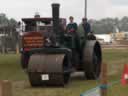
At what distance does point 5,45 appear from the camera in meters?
47.3

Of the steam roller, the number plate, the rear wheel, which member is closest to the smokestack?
the steam roller

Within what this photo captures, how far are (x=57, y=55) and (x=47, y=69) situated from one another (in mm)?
489

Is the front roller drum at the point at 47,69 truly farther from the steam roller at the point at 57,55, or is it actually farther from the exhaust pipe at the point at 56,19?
the exhaust pipe at the point at 56,19

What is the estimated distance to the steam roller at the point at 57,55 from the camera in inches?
577

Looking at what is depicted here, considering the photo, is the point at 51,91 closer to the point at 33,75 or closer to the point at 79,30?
the point at 33,75

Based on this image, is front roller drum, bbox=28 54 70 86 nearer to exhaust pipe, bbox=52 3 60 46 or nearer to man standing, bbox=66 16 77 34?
exhaust pipe, bbox=52 3 60 46

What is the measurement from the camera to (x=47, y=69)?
47.9 ft

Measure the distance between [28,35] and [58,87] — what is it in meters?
3.60

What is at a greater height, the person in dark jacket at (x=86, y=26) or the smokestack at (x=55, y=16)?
the smokestack at (x=55, y=16)

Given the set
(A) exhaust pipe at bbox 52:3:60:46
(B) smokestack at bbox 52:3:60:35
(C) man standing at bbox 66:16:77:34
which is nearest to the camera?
(A) exhaust pipe at bbox 52:3:60:46

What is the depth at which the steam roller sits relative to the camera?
1465 cm

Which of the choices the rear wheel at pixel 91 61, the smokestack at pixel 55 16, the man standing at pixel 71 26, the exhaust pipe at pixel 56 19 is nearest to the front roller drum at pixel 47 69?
the exhaust pipe at pixel 56 19

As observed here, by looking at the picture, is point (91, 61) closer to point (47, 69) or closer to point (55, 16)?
point (55, 16)

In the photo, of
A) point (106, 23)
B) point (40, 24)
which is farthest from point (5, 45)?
point (106, 23)
